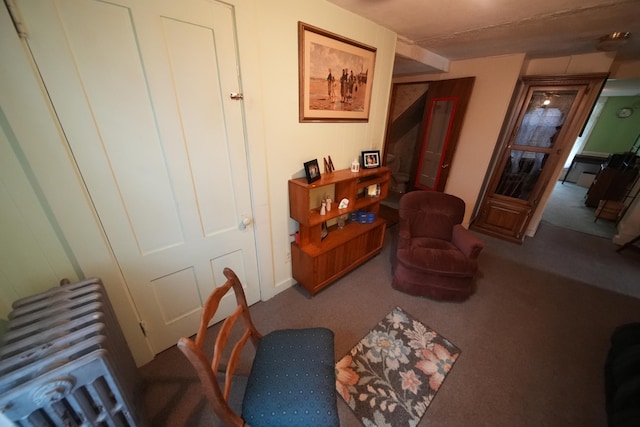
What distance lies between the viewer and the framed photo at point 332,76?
1.57 m

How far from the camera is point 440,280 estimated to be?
199 cm

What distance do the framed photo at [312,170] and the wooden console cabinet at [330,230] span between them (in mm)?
44

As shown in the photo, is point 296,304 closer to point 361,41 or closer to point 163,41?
point 163,41

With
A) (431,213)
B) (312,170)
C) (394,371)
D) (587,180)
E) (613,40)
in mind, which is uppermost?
(613,40)

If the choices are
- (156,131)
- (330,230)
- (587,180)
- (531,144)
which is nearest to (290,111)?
(156,131)

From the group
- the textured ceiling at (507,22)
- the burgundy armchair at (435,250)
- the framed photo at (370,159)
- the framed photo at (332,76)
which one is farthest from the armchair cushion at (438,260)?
the textured ceiling at (507,22)

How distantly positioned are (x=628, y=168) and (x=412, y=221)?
189 inches

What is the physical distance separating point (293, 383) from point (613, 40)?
3609 millimetres

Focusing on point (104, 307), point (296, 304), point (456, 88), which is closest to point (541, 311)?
point (296, 304)

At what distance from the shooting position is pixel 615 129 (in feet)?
19.2

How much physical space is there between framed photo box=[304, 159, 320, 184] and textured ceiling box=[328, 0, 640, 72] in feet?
3.70

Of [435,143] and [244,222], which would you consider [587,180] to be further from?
[244,222]

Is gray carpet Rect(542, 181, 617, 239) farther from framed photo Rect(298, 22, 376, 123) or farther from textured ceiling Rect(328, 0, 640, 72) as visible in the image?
framed photo Rect(298, 22, 376, 123)

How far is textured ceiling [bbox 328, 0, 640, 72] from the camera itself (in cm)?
147
